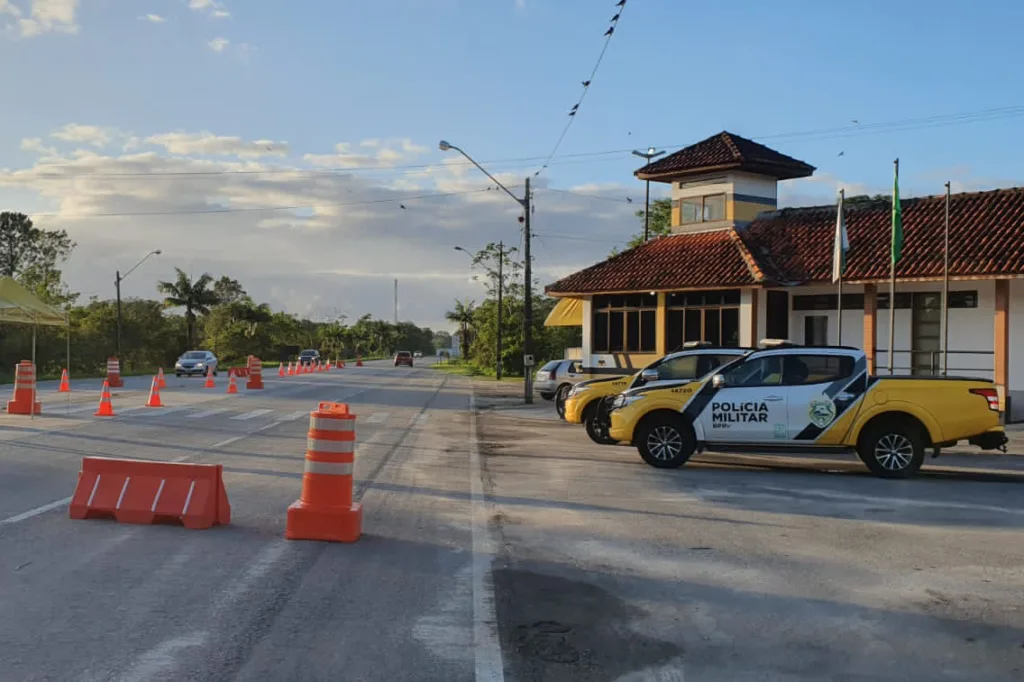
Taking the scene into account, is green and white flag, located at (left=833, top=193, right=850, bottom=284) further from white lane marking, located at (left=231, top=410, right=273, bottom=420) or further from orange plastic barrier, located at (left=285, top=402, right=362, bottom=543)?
orange plastic barrier, located at (left=285, top=402, right=362, bottom=543)

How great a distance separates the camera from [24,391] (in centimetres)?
2134

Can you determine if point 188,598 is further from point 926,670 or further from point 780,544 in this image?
point 780,544

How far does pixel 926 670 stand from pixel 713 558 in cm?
295

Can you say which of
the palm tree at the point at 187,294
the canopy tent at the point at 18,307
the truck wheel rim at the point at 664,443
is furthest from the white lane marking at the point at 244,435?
the palm tree at the point at 187,294

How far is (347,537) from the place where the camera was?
336 inches

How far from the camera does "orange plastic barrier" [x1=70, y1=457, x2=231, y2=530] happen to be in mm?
9000

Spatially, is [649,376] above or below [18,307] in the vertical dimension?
below

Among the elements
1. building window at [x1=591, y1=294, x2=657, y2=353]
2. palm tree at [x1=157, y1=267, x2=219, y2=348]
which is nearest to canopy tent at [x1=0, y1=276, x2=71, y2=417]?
building window at [x1=591, y1=294, x2=657, y2=353]

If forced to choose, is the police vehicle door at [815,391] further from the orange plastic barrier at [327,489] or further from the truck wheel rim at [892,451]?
the orange plastic barrier at [327,489]

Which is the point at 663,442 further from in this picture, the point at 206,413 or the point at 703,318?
the point at 703,318

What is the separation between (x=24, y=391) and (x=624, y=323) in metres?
17.3

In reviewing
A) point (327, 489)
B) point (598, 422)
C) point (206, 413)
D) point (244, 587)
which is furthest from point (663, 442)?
point (206, 413)

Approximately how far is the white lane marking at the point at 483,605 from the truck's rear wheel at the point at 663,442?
379 centimetres

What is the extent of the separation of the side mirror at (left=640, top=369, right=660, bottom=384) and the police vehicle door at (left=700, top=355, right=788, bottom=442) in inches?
85.0
